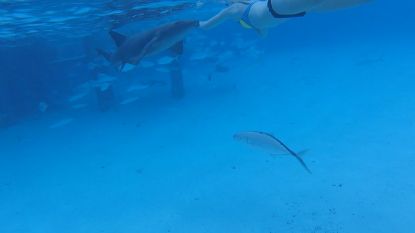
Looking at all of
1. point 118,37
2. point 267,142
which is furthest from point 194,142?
point 118,37

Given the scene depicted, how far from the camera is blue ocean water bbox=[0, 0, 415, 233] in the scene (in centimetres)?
709

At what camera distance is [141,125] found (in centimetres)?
1556

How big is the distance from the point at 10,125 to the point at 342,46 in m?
31.0

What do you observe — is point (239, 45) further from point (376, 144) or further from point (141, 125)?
point (376, 144)

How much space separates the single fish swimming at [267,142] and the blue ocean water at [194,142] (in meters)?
1.81

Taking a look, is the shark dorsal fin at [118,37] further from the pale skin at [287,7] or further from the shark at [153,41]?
the pale skin at [287,7]

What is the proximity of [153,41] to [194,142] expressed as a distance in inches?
310

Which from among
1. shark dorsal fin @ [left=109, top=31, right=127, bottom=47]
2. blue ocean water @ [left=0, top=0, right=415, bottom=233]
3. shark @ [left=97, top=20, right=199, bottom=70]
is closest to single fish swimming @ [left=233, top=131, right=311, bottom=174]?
blue ocean water @ [left=0, top=0, right=415, bottom=233]

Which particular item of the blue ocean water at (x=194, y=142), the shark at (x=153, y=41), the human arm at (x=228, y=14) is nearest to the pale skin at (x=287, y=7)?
the human arm at (x=228, y=14)

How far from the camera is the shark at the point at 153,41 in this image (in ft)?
15.3

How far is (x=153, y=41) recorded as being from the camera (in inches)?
184

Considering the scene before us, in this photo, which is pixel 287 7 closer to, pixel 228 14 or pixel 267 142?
pixel 228 14

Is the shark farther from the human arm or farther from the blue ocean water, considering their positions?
the blue ocean water

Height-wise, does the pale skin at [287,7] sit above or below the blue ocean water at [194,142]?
above
